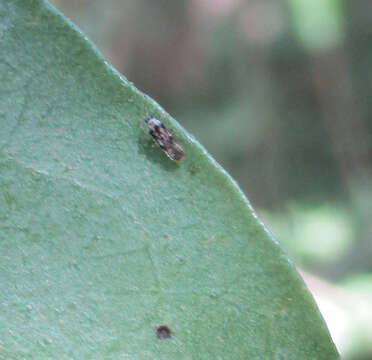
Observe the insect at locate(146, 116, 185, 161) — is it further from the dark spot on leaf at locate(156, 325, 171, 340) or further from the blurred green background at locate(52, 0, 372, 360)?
the blurred green background at locate(52, 0, 372, 360)

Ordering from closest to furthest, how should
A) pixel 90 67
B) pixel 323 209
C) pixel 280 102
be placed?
pixel 90 67, pixel 323 209, pixel 280 102

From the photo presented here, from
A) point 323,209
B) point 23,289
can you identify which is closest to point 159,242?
point 23,289

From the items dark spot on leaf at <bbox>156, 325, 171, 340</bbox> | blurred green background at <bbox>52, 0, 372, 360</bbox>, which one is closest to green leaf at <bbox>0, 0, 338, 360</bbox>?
dark spot on leaf at <bbox>156, 325, 171, 340</bbox>

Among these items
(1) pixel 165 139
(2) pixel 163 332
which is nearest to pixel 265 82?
(1) pixel 165 139

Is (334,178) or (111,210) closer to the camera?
(111,210)

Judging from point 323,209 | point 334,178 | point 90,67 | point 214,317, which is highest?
point 334,178

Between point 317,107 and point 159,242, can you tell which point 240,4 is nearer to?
point 317,107

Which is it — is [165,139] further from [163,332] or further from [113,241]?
[163,332]
